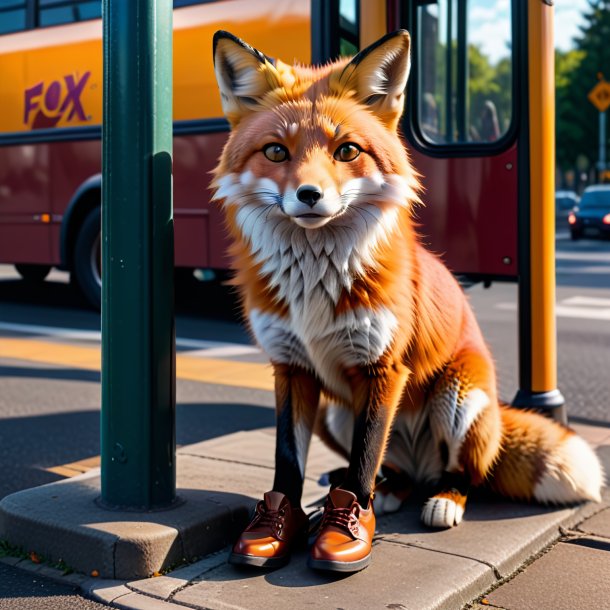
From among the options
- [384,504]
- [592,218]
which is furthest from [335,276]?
[592,218]

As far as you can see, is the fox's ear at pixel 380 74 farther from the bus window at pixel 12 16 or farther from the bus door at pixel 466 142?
the bus window at pixel 12 16

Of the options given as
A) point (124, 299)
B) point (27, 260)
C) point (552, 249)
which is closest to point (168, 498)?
point (124, 299)

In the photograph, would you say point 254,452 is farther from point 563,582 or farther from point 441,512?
point 563,582

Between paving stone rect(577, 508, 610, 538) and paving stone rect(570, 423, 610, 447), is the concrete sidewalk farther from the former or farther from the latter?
paving stone rect(570, 423, 610, 447)

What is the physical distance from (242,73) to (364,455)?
4.25ft

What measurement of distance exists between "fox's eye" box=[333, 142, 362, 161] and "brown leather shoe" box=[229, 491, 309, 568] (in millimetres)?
1109

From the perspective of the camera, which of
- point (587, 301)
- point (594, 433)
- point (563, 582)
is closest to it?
point (563, 582)

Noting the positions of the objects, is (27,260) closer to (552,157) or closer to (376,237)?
(552,157)

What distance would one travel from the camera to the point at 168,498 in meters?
3.39

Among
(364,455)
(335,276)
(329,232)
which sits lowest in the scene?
(364,455)

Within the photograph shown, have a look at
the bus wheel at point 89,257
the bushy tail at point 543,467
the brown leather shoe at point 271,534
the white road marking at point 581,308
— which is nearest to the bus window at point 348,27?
the bushy tail at point 543,467

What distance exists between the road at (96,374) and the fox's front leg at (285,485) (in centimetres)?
54

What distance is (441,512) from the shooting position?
3.47 m

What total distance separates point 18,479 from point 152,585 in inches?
63.3
